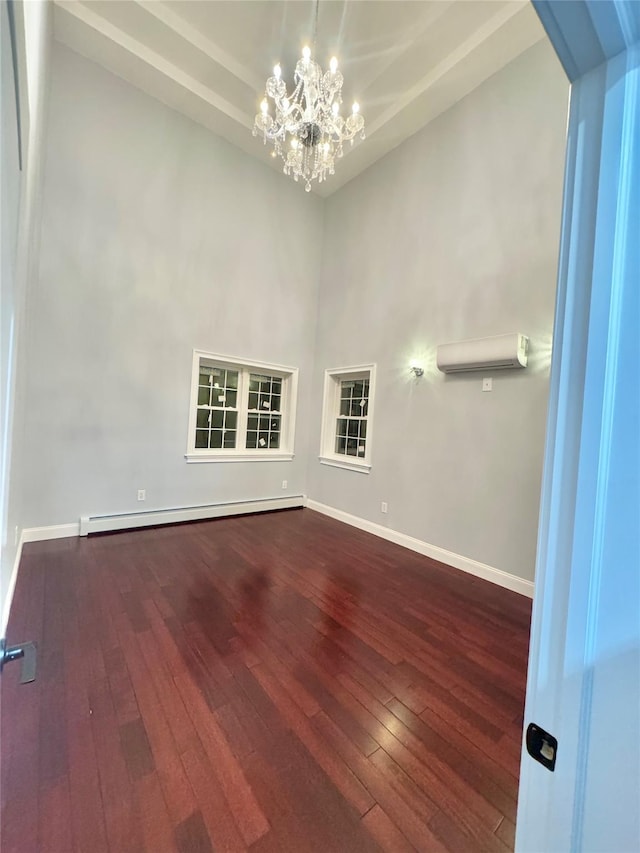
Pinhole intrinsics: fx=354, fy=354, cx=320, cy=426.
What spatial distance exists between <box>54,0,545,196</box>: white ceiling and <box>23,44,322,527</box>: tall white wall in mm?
351

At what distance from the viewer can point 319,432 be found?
5469 millimetres

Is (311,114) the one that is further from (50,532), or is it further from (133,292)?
(50,532)

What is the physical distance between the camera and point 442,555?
12.1ft

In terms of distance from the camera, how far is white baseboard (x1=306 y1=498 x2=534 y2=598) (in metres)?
3.11

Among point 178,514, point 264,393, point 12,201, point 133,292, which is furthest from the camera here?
point 264,393

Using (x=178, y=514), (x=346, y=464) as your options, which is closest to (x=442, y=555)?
(x=346, y=464)


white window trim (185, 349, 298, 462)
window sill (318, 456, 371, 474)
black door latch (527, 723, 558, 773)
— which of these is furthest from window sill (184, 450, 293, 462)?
black door latch (527, 723, 558, 773)

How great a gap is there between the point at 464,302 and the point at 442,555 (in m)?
2.63

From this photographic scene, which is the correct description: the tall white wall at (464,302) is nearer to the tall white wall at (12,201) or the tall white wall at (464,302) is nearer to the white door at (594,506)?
the white door at (594,506)

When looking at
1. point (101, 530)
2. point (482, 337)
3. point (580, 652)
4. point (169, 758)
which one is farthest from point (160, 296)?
point (580, 652)

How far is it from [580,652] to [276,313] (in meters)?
5.22

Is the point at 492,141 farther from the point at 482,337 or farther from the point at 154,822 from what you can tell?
the point at 154,822

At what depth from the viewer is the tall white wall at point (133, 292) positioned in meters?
3.57

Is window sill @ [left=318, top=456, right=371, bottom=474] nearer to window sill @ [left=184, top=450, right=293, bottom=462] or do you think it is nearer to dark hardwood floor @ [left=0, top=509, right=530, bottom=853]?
window sill @ [left=184, top=450, right=293, bottom=462]
